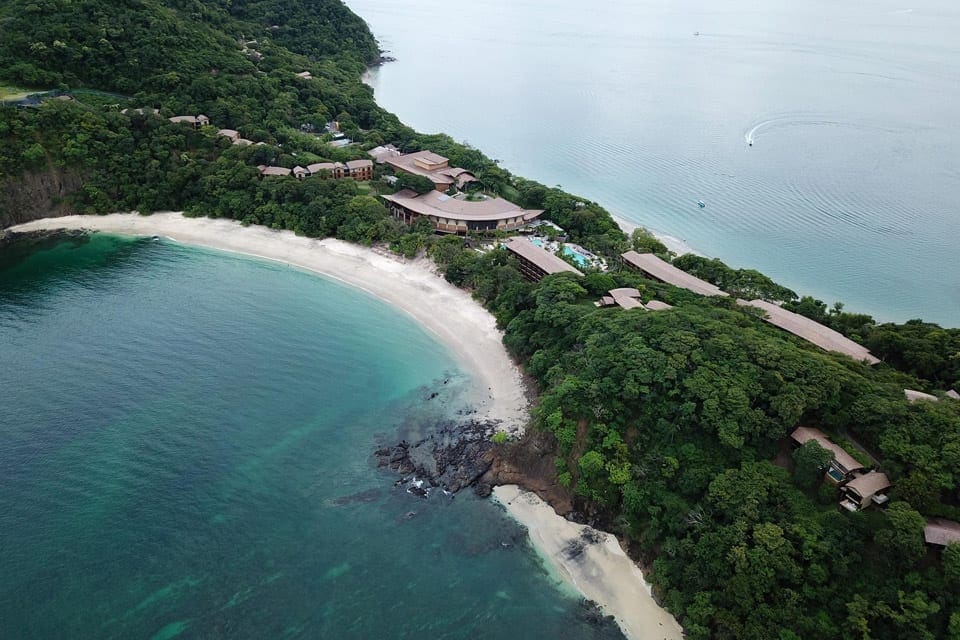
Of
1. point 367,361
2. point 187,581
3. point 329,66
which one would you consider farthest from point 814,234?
point 329,66

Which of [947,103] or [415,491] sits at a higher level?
[947,103]

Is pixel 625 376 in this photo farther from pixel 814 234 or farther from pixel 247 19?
pixel 247 19

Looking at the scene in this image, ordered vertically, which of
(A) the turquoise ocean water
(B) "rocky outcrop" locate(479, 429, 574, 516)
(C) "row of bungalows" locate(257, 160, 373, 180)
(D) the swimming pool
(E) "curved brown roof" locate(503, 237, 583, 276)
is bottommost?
(A) the turquoise ocean water

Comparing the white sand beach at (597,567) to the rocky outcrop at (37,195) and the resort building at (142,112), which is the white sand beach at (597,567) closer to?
the rocky outcrop at (37,195)

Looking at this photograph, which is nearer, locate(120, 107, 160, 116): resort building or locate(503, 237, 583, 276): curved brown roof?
locate(503, 237, 583, 276): curved brown roof

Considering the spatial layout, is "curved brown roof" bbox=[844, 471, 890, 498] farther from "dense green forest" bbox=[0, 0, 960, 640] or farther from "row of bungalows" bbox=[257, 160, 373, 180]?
"row of bungalows" bbox=[257, 160, 373, 180]

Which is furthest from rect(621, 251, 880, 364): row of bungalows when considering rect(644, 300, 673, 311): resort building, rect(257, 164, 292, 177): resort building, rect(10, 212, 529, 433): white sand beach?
rect(257, 164, 292, 177): resort building

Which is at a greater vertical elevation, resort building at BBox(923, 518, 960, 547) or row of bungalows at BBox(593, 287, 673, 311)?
row of bungalows at BBox(593, 287, 673, 311)
